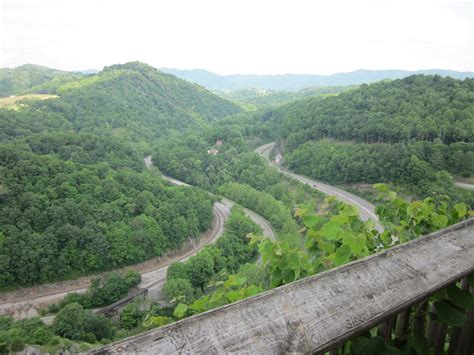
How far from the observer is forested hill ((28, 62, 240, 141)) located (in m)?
78.4

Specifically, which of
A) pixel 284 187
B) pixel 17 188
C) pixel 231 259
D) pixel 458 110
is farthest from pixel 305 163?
pixel 17 188

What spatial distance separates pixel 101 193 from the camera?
1347 inches

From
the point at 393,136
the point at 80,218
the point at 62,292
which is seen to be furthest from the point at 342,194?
the point at 62,292

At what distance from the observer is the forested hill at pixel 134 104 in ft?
257

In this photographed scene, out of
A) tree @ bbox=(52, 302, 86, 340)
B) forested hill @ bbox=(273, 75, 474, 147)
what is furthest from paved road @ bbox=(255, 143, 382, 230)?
tree @ bbox=(52, 302, 86, 340)

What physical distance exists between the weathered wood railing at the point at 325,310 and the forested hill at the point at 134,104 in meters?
79.0

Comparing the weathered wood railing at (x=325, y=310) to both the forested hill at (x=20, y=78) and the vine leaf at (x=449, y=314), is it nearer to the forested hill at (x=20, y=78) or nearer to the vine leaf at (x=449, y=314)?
the vine leaf at (x=449, y=314)

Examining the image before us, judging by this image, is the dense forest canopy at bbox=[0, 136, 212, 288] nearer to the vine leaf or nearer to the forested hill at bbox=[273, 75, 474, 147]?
the vine leaf

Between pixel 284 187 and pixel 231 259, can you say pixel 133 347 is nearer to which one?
pixel 231 259

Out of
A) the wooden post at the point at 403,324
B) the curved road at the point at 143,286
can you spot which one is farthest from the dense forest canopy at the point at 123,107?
the wooden post at the point at 403,324

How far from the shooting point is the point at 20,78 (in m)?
132

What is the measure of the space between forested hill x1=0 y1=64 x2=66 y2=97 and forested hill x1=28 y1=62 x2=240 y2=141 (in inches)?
1381

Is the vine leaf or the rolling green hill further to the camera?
the rolling green hill

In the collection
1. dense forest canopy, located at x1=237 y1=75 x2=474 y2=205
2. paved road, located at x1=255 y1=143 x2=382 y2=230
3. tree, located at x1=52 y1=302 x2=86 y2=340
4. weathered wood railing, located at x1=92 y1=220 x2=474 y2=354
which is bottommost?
paved road, located at x1=255 y1=143 x2=382 y2=230
